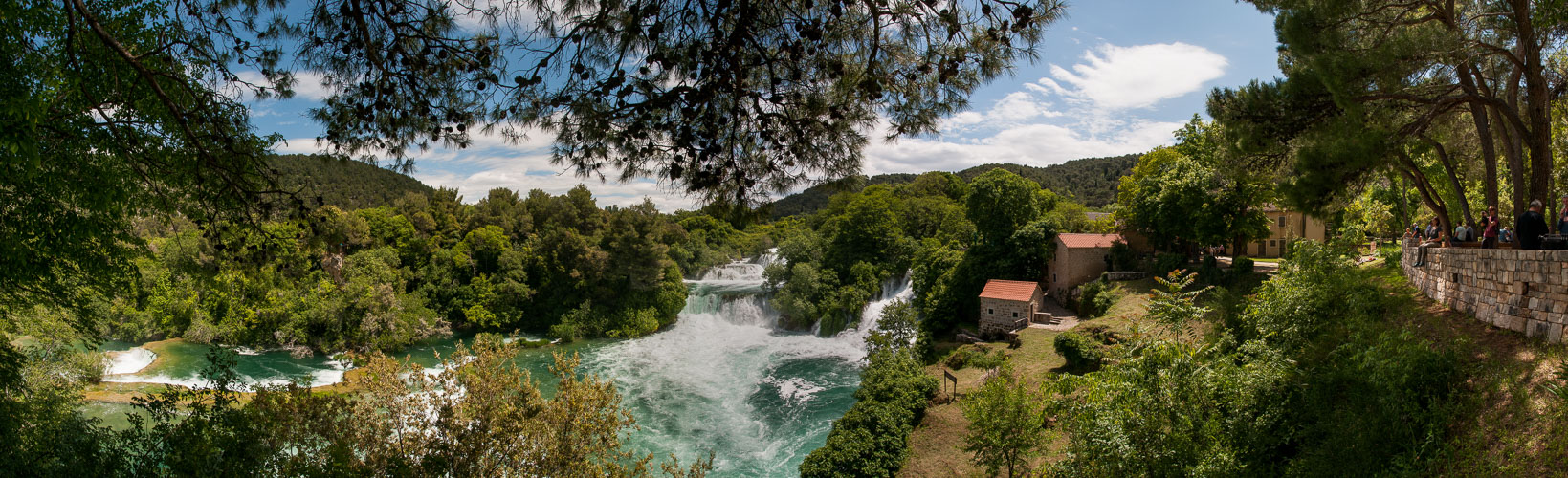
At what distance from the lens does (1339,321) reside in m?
8.60

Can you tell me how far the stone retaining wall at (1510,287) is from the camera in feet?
19.0

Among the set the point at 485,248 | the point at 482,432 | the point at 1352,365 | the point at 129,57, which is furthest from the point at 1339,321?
the point at 485,248

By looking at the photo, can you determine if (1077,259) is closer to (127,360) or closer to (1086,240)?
(1086,240)

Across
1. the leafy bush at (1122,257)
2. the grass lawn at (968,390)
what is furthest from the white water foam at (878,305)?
the leafy bush at (1122,257)

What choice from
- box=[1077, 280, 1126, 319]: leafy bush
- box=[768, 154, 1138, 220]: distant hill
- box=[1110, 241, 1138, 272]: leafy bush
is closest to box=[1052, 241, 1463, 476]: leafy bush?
box=[1077, 280, 1126, 319]: leafy bush

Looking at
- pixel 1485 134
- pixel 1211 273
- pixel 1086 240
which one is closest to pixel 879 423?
pixel 1485 134

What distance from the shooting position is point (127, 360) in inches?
697

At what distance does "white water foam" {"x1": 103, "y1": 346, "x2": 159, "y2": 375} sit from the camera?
637 inches

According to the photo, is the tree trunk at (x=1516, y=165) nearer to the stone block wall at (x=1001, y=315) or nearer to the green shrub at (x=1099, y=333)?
the green shrub at (x=1099, y=333)

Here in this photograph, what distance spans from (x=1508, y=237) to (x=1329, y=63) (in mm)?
3494

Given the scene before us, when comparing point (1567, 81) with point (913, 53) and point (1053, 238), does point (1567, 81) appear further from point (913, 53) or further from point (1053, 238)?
point (1053, 238)

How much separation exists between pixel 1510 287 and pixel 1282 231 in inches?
908

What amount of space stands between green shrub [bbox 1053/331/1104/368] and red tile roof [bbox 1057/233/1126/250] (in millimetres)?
6423

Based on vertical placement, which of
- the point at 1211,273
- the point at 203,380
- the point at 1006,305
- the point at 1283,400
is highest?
the point at 1211,273
